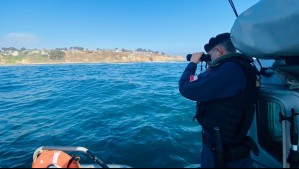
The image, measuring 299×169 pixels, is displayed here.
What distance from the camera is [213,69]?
2988 mm

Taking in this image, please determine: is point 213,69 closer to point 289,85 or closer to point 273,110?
point 289,85

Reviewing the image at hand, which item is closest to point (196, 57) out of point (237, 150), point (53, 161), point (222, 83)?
point (222, 83)

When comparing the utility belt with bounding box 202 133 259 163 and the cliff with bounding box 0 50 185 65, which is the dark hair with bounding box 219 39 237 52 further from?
the cliff with bounding box 0 50 185 65

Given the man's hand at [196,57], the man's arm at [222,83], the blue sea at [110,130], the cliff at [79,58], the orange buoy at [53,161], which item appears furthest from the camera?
the cliff at [79,58]

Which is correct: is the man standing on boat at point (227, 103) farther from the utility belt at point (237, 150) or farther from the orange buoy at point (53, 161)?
the orange buoy at point (53, 161)

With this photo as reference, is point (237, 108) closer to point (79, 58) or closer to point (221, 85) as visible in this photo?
point (221, 85)

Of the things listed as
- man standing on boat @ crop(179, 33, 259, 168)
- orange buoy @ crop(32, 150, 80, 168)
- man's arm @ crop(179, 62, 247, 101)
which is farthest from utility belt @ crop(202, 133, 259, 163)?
orange buoy @ crop(32, 150, 80, 168)

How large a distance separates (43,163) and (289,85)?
2.83m

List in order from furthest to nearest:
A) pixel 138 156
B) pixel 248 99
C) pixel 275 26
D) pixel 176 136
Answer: pixel 176 136
pixel 138 156
pixel 248 99
pixel 275 26

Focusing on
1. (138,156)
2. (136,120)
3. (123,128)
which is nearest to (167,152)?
(138,156)

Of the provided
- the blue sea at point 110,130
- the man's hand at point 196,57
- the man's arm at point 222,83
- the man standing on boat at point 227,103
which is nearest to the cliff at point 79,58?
the blue sea at point 110,130

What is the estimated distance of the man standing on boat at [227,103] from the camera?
277 centimetres

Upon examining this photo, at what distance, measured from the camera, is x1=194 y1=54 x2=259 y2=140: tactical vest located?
111 inches

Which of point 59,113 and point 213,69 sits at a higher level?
point 213,69
